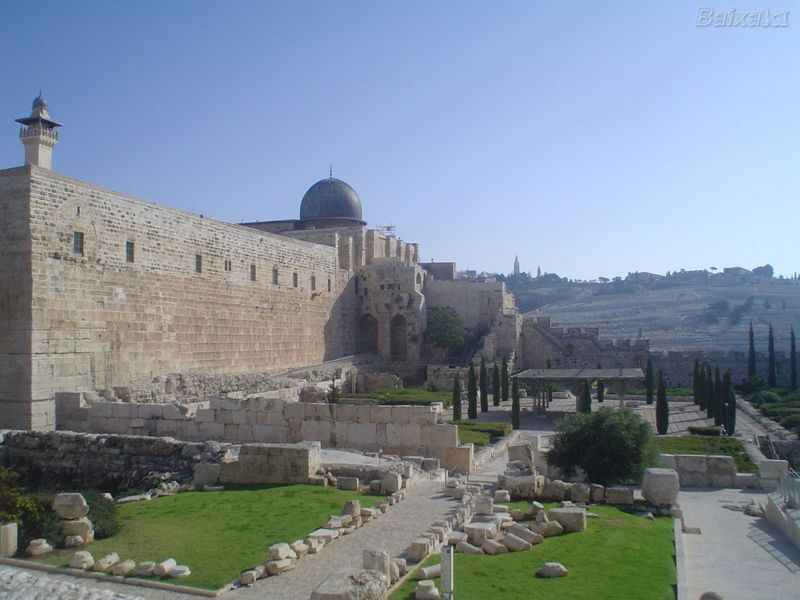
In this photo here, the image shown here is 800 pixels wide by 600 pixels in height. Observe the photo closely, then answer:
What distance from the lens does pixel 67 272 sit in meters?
17.7

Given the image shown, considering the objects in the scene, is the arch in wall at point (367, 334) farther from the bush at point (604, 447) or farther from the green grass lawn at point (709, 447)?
the bush at point (604, 447)

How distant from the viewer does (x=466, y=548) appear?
8.05 metres

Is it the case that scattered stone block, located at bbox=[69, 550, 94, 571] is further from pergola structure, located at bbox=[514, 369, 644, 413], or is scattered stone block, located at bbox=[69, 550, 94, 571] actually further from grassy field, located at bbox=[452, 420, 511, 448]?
pergola structure, located at bbox=[514, 369, 644, 413]

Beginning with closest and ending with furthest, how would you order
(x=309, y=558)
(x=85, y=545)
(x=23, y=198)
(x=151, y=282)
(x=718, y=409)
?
(x=309, y=558) < (x=85, y=545) < (x=23, y=198) < (x=151, y=282) < (x=718, y=409)

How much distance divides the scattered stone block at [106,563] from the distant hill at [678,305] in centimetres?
7348

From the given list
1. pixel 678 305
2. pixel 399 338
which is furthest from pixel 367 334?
pixel 678 305

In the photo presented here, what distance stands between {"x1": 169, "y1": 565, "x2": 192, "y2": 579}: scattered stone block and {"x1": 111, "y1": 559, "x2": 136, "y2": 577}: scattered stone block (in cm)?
44

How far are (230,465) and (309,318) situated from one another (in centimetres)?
1947

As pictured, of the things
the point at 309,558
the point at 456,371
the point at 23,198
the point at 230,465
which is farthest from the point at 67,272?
the point at 456,371

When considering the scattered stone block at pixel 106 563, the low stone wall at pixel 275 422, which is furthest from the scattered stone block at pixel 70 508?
the low stone wall at pixel 275 422

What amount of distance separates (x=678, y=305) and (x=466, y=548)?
11075 cm

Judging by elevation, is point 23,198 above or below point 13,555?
above

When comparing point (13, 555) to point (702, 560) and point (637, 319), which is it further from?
point (637, 319)

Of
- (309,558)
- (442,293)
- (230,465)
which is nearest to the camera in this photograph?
(309,558)
